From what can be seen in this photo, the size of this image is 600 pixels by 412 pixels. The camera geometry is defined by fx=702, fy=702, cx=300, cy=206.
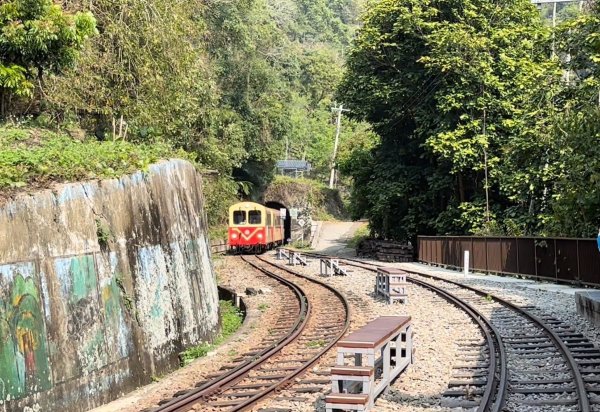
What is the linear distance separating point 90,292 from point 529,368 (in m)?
6.19

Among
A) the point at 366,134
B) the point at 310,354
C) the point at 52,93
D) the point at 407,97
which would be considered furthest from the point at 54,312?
the point at 366,134

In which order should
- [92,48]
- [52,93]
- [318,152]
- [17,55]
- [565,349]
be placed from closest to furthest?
[565,349] → [17,55] → [52,93] → [92,48] → [318,152]

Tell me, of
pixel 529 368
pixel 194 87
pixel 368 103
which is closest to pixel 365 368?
pixel 529 368

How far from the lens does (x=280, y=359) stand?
36.7 feet

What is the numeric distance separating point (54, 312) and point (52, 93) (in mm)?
8438

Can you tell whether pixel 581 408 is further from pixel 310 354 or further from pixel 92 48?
pixel 92 48

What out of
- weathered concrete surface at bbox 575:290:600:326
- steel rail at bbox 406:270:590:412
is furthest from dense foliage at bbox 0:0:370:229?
weathered concrete surface at bbox 575:290:600:326

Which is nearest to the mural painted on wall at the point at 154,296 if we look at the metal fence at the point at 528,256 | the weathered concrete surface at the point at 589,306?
the weathered concrete surface at the point at 589,306

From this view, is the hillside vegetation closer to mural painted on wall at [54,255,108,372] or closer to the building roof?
mural painted on wall at [54,255,108,372]

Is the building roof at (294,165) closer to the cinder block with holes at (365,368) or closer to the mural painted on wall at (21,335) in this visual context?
the cinder block with holes at (365,368)

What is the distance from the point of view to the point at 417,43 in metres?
36.5

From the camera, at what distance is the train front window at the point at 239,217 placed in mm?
43500

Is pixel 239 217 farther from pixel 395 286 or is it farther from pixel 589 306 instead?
pixel 589 306

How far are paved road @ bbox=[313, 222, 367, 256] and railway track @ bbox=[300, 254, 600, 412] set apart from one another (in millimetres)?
33712
